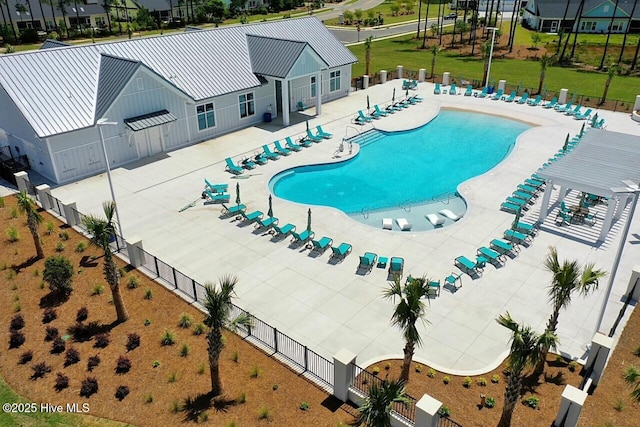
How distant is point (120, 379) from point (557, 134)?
33.3 meters

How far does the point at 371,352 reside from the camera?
15969mm

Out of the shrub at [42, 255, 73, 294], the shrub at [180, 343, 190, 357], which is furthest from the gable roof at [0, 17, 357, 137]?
the shrub at [180, 343, 190, 357]

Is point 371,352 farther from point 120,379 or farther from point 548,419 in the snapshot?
point 120,379

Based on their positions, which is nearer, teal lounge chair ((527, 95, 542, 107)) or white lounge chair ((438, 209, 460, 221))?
white lounge chair ((438, 209, 460, 221))

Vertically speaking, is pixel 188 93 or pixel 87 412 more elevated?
pixel 188 93

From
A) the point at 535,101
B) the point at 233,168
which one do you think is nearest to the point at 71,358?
the point at 233,168

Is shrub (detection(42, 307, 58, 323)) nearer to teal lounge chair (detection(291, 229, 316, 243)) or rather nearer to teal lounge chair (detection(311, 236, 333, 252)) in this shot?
teal lounge chair (detection(291, 229, 316, 243))

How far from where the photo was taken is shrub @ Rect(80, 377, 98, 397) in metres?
14.2

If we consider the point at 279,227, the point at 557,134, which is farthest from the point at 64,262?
the point at 557,134

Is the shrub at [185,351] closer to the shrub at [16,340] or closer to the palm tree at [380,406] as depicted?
the shrub at [16,340]

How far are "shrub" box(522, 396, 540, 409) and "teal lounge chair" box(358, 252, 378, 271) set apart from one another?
8.06 metres

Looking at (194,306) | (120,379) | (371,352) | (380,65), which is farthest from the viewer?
(380,65)

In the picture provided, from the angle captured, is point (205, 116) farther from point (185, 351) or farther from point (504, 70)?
point (504, 70)

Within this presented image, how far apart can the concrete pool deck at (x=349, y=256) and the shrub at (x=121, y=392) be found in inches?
202
